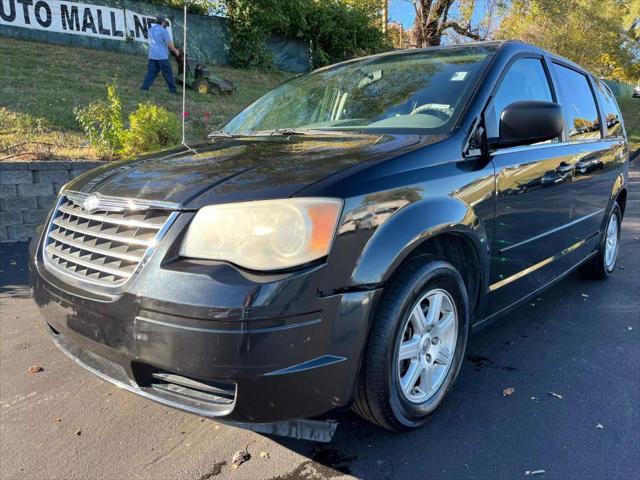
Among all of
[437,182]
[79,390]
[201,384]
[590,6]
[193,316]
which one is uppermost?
[590,6]

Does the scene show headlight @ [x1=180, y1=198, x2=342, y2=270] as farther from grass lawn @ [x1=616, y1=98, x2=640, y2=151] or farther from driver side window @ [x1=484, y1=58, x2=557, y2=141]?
grass lawn @ [x1=616, y1=98, x2=640, y2=151]

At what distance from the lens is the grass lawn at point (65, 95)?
682cm

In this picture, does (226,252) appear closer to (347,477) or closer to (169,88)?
(347,477)

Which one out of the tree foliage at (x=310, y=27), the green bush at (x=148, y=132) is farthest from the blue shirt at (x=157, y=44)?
the tree foliage at (x=310, y=27)

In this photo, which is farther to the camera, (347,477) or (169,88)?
→ (169,88)

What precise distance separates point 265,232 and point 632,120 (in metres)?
26.1

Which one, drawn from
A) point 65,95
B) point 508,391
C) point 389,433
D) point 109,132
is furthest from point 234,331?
point 65,95

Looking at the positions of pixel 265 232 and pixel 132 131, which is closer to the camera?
pixel 265 232

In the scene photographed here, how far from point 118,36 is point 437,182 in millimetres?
14406

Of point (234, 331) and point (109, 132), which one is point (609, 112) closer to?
point (234, 331)

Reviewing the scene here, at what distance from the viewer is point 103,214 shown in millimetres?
2164

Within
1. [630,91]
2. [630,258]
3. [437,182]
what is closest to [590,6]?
[630,91]

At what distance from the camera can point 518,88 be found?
301 cm

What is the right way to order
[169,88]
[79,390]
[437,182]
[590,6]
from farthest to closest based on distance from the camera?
[590,6] < [169,88] < [79,390] < [437,182]
